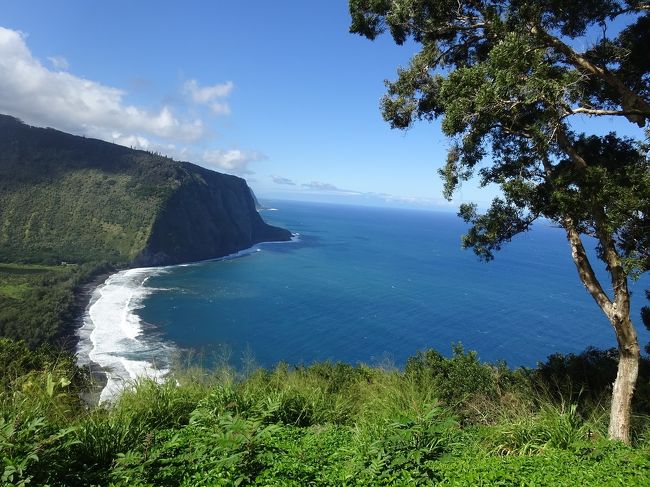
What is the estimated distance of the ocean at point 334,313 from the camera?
46.2 meters

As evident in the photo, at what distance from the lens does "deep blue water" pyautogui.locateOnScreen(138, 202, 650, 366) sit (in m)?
47.7

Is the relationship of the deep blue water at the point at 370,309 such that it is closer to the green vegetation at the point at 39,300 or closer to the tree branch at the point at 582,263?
the green vegetation at the point at 39,300

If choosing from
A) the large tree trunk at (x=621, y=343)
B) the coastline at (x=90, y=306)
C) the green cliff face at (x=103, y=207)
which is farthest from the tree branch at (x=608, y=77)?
the green cliff face at (x=103, y=207)

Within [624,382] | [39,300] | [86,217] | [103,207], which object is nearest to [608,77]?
[624,382]

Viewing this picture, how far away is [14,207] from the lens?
96500mm

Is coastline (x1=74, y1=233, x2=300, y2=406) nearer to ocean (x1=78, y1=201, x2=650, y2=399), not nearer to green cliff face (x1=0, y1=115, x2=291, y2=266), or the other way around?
ocean (x1=78, y1=201, x2=650, y2=399)

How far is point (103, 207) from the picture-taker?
358 feet

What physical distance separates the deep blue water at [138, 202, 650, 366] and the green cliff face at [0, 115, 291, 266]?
13.5 m

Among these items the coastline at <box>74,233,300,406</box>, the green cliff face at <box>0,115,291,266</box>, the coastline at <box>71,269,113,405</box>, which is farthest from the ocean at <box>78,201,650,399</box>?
the green cliff face at <box>0,115,291,266</box>

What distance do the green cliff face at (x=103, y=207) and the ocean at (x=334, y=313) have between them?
36.1 ft

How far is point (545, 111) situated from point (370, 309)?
188 feet

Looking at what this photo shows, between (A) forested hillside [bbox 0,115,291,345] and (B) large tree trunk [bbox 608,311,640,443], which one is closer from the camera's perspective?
(B) large tree trunk [bbox 608,311,640,443]

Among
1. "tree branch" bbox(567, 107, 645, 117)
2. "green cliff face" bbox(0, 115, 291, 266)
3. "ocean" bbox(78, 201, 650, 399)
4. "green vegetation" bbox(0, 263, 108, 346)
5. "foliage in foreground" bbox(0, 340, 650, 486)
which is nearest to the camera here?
"foliage in foreground" bbox(0, 340, 650, 486)

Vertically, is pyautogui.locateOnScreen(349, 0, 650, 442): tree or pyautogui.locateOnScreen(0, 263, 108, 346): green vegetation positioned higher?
pyautogui.locateOnScreen(349, 0, 650, 442): tree
